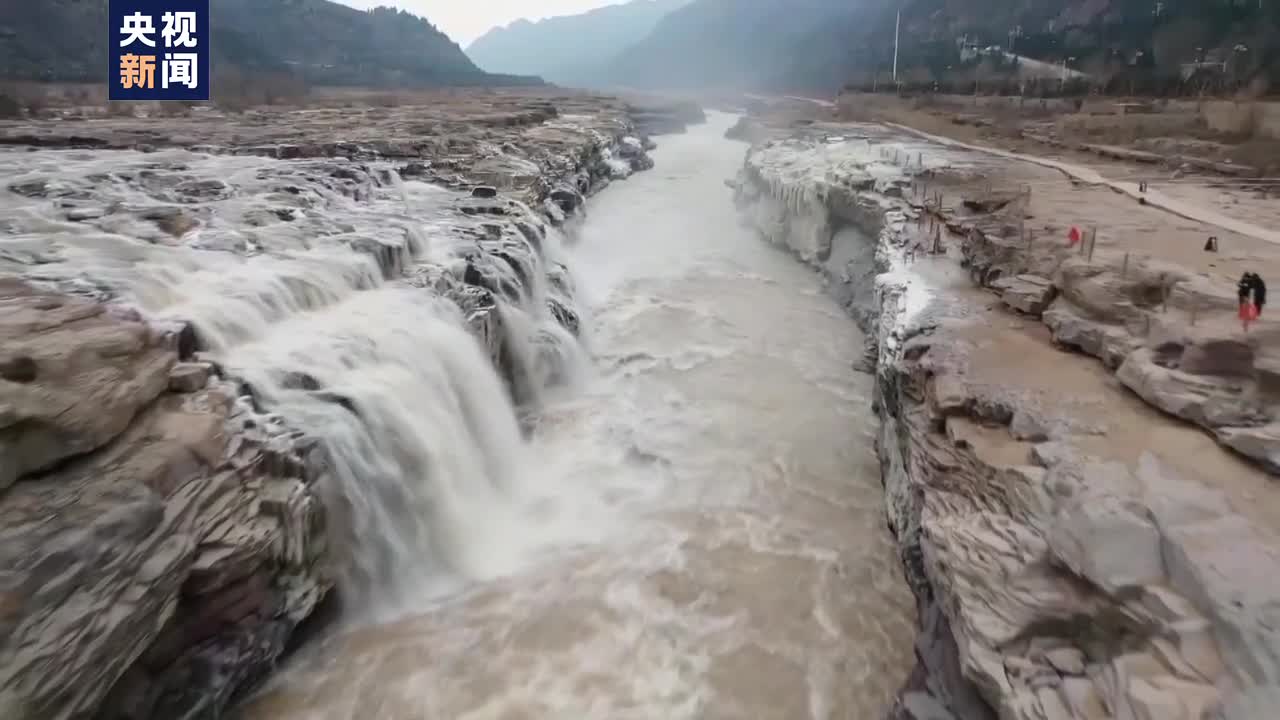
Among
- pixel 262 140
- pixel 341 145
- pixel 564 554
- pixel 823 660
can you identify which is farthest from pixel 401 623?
pixel 262 140

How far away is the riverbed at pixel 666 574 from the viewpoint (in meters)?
4.75

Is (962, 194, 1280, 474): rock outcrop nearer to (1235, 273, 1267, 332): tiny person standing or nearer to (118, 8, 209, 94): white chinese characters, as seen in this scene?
(1235, 273, 1267, 332): tiny person standing

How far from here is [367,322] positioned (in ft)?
22.5

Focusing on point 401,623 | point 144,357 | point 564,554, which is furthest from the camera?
point 564,554

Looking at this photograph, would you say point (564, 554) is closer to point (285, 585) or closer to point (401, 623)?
point (401, 623)

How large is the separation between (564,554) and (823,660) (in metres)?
2.18

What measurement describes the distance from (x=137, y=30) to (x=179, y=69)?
784mm

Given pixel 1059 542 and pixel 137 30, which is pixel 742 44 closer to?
pixel 137 30

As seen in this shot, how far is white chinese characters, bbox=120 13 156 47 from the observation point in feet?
39.3

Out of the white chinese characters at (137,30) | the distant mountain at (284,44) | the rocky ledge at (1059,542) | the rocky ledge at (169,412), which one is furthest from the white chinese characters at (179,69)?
the distant mountain at (284,44)

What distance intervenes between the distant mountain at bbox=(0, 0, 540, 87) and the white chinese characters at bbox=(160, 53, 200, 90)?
25146 mm

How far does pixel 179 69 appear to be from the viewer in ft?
42.1

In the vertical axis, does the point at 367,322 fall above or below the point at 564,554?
above

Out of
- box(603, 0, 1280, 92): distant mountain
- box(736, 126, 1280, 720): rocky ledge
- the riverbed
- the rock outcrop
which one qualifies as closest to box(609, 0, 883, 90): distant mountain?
box(603, 0, 1280, 92): distant mountain
